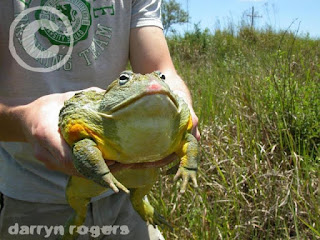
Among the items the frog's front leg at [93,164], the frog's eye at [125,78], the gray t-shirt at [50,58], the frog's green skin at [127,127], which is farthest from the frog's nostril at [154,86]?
the gray t-shirt at [50,58]

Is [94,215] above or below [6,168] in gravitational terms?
below

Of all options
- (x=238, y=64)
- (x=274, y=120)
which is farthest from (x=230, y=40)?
(x=274, y=120)

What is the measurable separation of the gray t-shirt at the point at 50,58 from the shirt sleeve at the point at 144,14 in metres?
0.02

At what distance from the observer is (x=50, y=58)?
1.77 m

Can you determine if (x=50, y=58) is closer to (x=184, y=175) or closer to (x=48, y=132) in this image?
(x=48, y=132)

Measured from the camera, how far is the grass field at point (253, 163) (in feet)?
6.81

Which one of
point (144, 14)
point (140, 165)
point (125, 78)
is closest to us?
point (125, 78)

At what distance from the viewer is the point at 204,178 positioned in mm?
2461

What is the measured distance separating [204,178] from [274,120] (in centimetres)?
74

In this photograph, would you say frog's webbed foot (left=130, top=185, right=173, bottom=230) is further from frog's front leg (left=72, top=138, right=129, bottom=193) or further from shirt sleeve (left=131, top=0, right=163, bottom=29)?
shirt sleeve (left=131, top=0, right=163, bottom=29)

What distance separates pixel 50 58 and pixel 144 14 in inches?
21.1

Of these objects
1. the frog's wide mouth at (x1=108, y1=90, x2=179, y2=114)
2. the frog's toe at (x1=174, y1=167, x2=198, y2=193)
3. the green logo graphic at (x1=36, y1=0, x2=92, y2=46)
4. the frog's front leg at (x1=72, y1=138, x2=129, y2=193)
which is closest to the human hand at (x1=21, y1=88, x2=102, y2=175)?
the frog's front leg at (x1=72, y1=138, x2=129, y2=193)

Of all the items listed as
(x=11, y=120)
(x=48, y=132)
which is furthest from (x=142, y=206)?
(x=11, y=120)

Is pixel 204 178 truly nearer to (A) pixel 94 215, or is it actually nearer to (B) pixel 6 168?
(A) pixel 94 215
